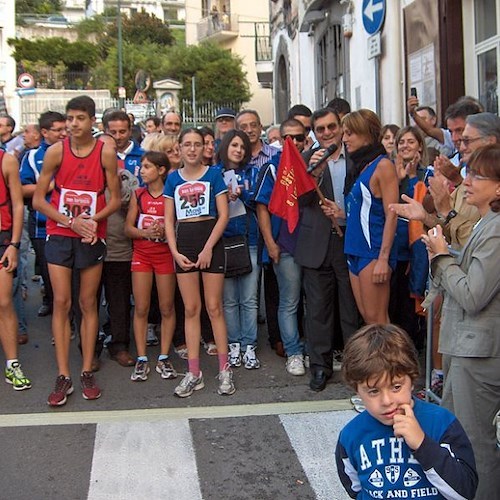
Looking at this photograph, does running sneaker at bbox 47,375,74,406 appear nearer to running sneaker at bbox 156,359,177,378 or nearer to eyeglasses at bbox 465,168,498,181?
running sneaker at bbox 156,359,177,378

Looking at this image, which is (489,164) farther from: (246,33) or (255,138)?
(246,33)

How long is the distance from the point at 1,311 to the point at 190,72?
143 feet

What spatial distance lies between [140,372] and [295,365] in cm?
122

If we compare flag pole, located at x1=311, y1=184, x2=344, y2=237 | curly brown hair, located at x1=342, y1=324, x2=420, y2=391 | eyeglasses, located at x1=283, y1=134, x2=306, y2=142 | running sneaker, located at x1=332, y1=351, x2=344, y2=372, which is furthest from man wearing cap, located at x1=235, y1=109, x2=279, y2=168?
curly brown hair, located at x1=342, y1=324, x2=420, y2=391

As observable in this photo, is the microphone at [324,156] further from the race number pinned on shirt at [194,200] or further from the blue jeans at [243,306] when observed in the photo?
the blue jeans at [243,306]

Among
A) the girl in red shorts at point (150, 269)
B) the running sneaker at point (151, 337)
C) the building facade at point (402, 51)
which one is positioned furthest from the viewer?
the building facade at point (402, 51)

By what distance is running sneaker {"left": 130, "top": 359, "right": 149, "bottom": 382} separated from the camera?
20.6 feet

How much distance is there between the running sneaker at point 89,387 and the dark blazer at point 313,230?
177 centimetres

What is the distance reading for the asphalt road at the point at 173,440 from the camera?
4.46m

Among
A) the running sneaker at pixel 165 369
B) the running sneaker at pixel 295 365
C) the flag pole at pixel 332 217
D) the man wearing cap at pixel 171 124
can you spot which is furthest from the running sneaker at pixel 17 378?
the man wearing cap at pixel 171 124

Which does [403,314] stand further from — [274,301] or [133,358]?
[133,358]

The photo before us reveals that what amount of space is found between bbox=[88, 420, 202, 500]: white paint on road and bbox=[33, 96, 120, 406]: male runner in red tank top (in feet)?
2.56

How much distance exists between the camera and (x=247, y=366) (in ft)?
21.5

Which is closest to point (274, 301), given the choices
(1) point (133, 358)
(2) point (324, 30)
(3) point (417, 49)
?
(1) point (133, 358)
